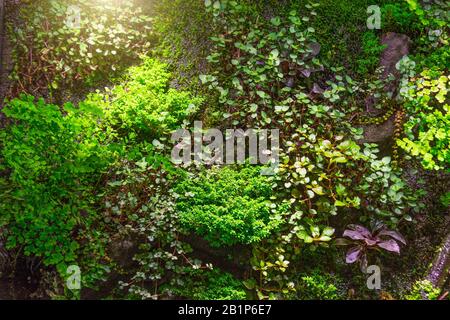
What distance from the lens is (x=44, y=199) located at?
14.0 ft

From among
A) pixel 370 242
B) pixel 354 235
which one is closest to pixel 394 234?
pixel 370 242

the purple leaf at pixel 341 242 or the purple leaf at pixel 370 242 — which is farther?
the purple leaf at pixel 341 242

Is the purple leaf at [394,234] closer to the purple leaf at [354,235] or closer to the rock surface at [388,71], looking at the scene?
the purple leaf at [354,235]

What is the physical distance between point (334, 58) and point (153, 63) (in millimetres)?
2094

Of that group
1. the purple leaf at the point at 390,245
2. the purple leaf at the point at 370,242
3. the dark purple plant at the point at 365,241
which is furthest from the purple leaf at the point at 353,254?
the purple leaf at the point at 390,245

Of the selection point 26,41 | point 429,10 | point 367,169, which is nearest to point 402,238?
point 367,169

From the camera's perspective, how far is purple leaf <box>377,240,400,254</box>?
481 centimetres

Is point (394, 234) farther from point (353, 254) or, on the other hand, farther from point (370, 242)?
point (353, 254)

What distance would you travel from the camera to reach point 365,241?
4.88 meters

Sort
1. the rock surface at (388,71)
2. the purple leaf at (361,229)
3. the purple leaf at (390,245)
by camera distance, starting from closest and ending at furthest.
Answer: the purple leaf at (390,245)
the purple leaf at (361,229)
the rock surface at (388,71)

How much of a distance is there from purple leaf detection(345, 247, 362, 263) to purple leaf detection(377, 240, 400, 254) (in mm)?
210

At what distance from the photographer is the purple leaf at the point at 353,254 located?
4852mm

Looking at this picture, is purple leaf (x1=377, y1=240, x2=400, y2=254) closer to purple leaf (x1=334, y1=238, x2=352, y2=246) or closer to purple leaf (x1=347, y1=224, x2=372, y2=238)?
purple leaf (x1=347, y1=224, x2=372, y2=238)

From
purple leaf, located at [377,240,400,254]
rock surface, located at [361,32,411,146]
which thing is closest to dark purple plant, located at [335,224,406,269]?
purple leaf, located at [377,240,400,254]
